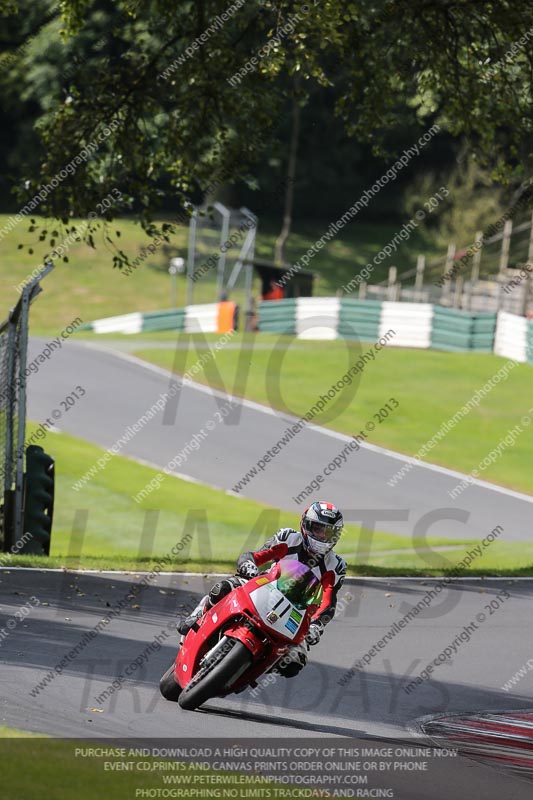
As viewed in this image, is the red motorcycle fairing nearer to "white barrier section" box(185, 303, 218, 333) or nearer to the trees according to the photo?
the trees

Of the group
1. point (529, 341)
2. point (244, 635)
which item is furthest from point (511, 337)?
point (244, 635)

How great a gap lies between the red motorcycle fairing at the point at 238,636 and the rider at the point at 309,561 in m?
0.08

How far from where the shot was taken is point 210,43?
16141 millimetres

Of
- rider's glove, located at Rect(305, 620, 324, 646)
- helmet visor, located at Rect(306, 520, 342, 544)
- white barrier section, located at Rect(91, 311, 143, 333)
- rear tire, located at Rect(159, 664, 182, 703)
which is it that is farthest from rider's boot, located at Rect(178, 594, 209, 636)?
white barrier section, located at Rect(91, 311, 143, 333)

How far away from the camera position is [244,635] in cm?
822

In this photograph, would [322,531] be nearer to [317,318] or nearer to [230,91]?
[230,91]

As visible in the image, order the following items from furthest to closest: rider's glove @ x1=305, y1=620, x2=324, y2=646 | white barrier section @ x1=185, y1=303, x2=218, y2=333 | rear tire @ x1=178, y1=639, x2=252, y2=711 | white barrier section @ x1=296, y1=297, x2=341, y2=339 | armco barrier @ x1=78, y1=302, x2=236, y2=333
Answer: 1. white barrier section @ x1=185, y1=303, x2=218, y2=333
2. armco barrier @ x1=78, y1=302, x2=236, y2=333
3. white barrier section @ x1=296, y1=297, x2=341, y2=339
4. rider's glove @ x1=305, y1=620, x2=324, y2=646
5. rear tire @ x1=178, y1=639, x2=252, y2=711

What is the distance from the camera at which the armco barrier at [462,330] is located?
3491 centimetres

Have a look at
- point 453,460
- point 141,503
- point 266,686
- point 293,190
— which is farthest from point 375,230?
point 266,686

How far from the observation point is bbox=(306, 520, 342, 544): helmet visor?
856 cm

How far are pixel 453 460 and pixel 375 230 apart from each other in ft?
151

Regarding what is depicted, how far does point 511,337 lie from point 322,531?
26377mm

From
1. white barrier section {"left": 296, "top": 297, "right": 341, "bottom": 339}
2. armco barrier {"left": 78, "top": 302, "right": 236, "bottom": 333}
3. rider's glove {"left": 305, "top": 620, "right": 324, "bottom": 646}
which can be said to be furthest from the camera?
armco barrier {"left": 78, "top": 302, "right": 236, "bottom": 333}

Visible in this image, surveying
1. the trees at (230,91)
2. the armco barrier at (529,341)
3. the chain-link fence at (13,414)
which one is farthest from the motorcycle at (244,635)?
the armco barrier at (529,341)
